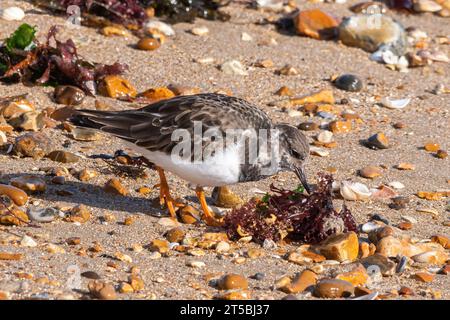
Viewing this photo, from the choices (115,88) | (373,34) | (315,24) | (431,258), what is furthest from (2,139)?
(373,34)

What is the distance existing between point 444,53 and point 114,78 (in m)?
3.30

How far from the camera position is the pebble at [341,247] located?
516 centimetres

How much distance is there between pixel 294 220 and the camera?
17.7ft

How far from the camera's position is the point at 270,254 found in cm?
523

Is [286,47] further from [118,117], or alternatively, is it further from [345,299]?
[345,299]

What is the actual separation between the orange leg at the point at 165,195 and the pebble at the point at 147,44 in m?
2.33

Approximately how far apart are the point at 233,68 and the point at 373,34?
1.50m

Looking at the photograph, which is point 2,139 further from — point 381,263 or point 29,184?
point 381,263

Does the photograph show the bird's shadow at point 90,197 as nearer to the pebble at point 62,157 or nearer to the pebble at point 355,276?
the pebble at point 62,157

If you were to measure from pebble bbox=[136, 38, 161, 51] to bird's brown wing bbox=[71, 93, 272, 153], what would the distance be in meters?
2.19

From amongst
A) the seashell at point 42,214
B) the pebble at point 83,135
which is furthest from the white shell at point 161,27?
the seashell at point 42,214

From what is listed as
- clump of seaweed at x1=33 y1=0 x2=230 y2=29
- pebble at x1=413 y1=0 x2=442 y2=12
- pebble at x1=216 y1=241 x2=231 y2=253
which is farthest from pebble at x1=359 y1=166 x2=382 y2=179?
pebble at x1=413 y1=0 x2=442 y2=12

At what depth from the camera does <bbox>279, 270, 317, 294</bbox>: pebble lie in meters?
4.70
